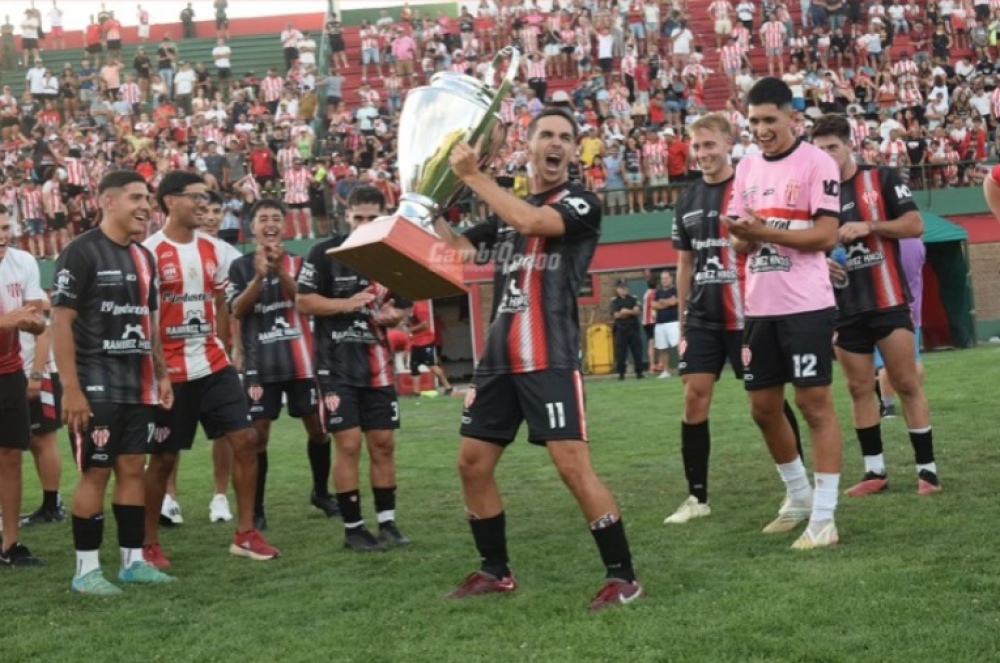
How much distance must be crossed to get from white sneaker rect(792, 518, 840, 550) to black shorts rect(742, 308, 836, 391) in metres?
0.67

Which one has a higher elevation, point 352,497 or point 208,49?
point 208,49

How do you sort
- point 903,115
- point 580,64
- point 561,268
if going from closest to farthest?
point 561,268, point 903,115, point 580,64

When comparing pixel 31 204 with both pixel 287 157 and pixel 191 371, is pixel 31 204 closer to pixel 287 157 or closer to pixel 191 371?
pixel 287 157

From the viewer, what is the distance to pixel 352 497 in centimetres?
739

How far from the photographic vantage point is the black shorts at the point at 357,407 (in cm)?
745

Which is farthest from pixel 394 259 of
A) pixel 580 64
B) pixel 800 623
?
pixel 580 64

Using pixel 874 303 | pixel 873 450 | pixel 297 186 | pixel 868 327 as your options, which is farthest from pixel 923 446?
pixel 297 186

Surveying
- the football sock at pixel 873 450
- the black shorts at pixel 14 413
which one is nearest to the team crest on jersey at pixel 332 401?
the black shorts at pixel 14 413

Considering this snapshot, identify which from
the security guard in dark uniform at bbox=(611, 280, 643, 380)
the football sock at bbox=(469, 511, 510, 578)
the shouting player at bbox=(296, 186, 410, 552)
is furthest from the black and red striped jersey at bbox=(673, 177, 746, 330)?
the security guard in dark uniform at bbox=(611, 280, 643, 380)

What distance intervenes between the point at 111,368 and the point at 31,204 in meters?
20.8

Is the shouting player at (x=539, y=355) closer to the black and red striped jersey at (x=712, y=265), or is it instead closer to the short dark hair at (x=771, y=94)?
the short dark hair at (x=771, y=94)

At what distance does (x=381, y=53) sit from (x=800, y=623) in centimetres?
2943

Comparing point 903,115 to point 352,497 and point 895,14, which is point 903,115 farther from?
point 352,497

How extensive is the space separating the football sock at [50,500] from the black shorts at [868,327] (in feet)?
17.5
